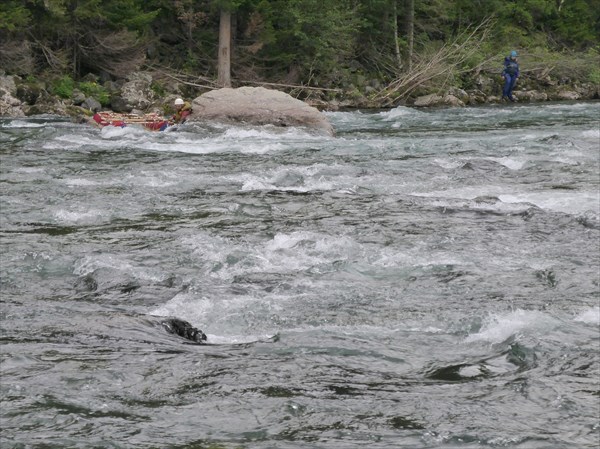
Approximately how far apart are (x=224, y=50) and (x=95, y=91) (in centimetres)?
480

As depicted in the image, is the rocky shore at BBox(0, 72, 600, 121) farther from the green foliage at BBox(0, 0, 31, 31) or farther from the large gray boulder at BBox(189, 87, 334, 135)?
the large gray boulder at BBox(189, 87, 334, 135)

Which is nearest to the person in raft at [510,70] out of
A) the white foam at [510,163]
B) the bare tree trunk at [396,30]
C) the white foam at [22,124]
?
the bare tree trunk at [396,30]

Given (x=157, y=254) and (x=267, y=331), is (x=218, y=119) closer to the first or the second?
(x=157, y=254)

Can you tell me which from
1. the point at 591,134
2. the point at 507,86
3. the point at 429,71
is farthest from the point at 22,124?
the point at 507,86

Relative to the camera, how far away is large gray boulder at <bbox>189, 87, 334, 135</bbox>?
19.5m

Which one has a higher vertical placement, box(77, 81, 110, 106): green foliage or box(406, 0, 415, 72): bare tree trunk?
box(406, 0, 415, 72): bare tree trunk

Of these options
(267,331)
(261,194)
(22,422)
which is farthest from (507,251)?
(22,422)

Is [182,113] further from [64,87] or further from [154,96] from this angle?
[64,87]

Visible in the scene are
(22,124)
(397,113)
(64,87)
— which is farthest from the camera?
(64,87)

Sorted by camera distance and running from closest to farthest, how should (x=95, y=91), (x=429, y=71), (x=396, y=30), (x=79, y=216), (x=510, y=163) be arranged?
(x=79, y=216)
(x=510, y=163)
(x=95, y=91)
(x=429, y=71)
(x=396, y=30)

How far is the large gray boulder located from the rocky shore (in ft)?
10.7

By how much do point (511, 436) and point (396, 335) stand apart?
6.17ft

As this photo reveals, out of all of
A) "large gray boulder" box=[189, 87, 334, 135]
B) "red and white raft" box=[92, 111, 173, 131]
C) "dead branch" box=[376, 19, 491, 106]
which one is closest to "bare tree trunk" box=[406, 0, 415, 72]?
"dead branch" box=[376, 19, 491, 106]

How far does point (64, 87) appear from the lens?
2602 cm
